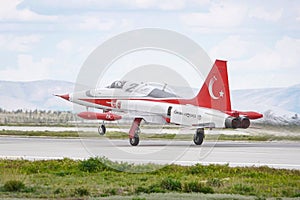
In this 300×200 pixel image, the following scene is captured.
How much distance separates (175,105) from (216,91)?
2367 mm

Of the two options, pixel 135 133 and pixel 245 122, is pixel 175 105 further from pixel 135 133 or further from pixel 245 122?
pixel 245 122

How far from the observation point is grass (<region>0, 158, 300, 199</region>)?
19750 millimetres

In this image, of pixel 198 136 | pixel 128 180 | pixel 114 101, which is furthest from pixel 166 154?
pixel 128 180

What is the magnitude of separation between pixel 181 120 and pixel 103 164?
13.5m

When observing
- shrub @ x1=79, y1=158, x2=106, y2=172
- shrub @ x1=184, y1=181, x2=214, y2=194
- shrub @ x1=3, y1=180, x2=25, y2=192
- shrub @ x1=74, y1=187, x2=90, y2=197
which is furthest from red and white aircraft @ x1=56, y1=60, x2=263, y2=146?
shrub @ x1=74, y1=187, x2=90, y2=197

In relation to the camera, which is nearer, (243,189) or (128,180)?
(243,189)

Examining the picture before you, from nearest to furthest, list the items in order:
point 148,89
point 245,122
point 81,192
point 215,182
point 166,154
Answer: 1. point 81,192
2. point 215,182
3. point 166,154
4. point 245,122
5. point 148,89

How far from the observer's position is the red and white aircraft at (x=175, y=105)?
37.5 meters

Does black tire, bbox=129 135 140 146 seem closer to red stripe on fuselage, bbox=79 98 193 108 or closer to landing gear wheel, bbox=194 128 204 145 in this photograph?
red stripe on fuselage, bbox=79 98 193 108

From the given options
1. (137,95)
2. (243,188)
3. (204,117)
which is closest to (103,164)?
(243,188)

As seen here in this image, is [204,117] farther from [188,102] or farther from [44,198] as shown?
[44,198]

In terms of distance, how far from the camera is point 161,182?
68.2 ft

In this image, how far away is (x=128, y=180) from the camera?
22.4 metres

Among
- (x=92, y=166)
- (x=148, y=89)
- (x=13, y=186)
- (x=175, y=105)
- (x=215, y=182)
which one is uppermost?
(x=148, y=89)
